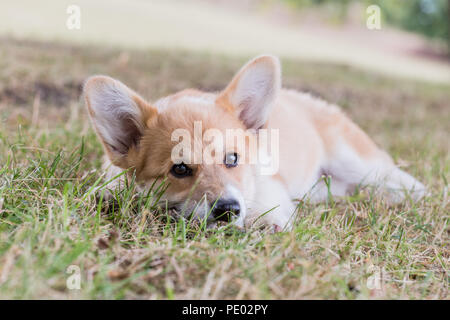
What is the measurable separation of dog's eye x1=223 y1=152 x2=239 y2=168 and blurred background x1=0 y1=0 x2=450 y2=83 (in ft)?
23.2

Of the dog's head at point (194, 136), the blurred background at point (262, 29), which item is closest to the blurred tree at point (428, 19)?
the blurred background at point (262, 29)

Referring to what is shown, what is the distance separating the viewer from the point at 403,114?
7191mm

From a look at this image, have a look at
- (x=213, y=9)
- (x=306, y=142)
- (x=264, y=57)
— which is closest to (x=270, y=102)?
(x=264, y=57)

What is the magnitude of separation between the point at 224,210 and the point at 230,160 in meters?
0.41

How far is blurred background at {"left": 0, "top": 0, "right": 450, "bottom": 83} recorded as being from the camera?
457 inches

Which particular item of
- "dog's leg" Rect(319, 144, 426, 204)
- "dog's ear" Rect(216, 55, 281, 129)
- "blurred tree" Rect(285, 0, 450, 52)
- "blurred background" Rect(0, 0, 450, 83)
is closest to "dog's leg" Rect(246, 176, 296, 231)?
"dog's ear" Rect(216, 55, 281, 129)

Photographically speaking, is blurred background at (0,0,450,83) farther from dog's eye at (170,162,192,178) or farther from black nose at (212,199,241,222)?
black nose at (212,199,241,222)

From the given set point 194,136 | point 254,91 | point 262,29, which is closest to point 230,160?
point 194,136

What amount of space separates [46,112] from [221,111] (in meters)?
2.84

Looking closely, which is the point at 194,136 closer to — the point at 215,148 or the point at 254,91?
the point at 215,148

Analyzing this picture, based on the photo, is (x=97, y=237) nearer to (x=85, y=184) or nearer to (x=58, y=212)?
(x=58, y=212)

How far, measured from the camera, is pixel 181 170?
2645mm

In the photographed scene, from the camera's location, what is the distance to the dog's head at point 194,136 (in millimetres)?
2570
